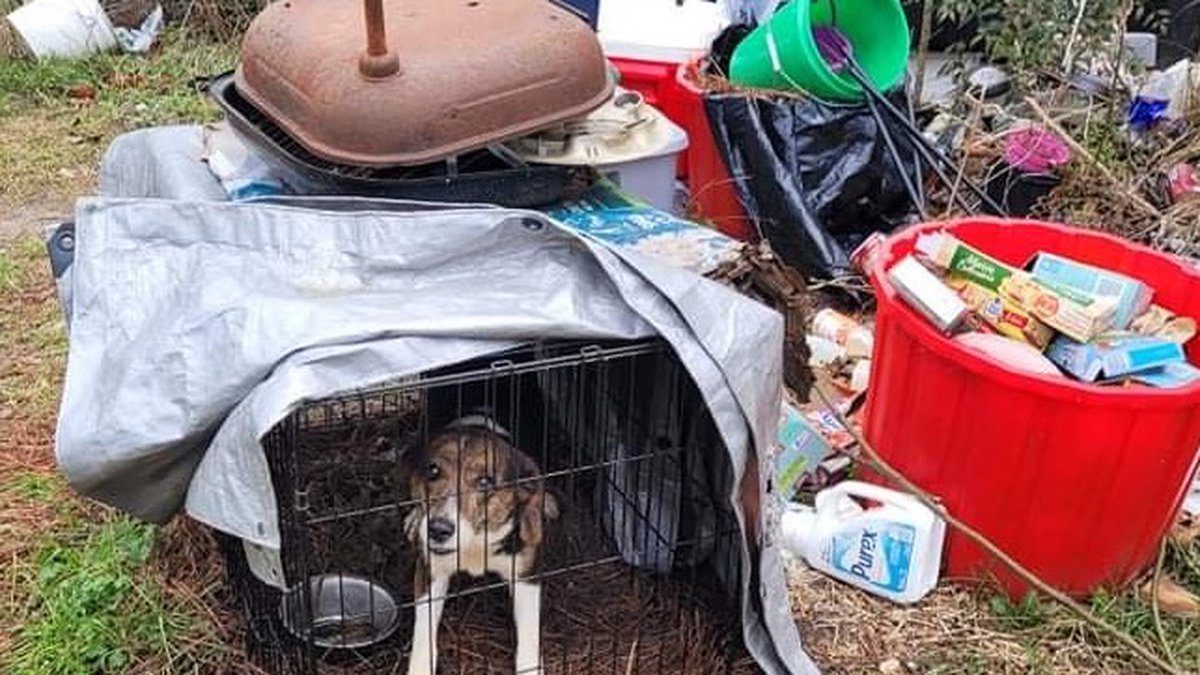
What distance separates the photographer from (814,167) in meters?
2.98

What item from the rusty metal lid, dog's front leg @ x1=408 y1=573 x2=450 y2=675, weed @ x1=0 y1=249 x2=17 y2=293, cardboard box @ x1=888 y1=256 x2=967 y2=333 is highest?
the rusty metal lid

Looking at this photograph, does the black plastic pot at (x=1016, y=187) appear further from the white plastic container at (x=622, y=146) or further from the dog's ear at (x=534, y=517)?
the dog's ear at (x=534, y=517)

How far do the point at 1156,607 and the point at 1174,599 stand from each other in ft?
0.23

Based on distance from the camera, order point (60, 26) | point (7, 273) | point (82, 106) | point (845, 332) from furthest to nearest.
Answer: point (60, 26) < point (82, 106) < point (7, 273) < point (845, 332)

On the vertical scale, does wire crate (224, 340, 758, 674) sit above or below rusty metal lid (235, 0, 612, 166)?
below

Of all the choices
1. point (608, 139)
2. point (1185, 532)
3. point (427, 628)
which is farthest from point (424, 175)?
point (1185, 532)

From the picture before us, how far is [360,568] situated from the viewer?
6.84 ft

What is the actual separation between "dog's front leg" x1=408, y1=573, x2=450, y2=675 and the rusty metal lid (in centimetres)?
62

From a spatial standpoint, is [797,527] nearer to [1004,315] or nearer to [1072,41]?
[1004,315]

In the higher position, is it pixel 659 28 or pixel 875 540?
pixel 659 28

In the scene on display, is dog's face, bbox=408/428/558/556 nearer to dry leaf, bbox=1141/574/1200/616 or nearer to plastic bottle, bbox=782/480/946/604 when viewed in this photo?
plastic bottle, bbox=782/480/946/604

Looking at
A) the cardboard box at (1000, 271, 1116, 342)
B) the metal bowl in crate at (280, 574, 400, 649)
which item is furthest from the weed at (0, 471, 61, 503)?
the cardboard box at (1000, 271, 1116, 342)

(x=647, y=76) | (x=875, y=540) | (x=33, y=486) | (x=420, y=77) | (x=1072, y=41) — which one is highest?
(x=420, y=77)

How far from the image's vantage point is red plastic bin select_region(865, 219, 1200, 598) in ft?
6.07
